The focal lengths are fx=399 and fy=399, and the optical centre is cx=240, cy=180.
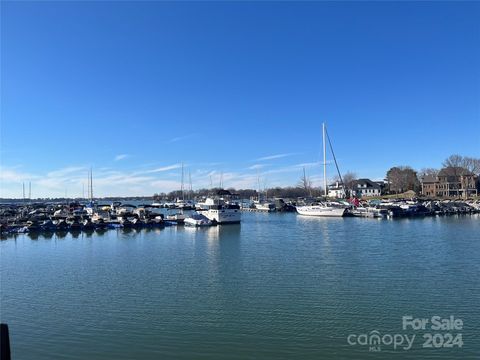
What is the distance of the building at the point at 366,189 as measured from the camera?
150m

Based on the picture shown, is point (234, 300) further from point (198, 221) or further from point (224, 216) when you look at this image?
point (224, 216)

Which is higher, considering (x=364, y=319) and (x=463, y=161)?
(x=463, y=161)

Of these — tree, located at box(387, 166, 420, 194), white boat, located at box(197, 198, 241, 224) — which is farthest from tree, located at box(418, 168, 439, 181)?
white boat, located at box(197, 198, 241, 224)

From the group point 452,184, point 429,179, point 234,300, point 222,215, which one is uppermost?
point 429,179

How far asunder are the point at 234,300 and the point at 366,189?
14270 cm

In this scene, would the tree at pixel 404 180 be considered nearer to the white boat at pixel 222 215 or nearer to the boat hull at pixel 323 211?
the boat hull at pixel 323 211

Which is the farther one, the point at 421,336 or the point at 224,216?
the point at 224,216

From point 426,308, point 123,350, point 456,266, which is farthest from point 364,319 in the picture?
point 456,266

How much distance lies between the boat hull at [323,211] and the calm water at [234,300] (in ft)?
139

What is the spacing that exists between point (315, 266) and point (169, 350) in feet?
47.6

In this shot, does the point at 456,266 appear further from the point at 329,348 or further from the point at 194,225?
the point at 194,225

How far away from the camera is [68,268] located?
2686 cm

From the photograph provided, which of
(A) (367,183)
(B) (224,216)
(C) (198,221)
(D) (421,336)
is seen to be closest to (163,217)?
(C) (198,221)

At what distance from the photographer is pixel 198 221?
58.2 m
